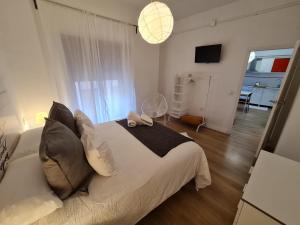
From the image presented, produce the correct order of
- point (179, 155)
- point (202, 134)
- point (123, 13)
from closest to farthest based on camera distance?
point (179, 155) < point (123, 13) < point (202, 134)

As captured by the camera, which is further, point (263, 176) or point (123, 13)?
point (123, 13)

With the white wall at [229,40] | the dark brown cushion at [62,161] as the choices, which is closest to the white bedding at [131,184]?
the dark brown cushion at [62,161]

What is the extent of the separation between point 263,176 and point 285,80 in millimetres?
1604

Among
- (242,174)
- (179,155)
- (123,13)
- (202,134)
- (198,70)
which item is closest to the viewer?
(179,155)

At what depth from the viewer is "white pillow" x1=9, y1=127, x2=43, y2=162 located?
115 centimetres

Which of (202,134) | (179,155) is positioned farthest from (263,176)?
(202,134)

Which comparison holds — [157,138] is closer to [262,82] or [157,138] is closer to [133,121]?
[133,121]

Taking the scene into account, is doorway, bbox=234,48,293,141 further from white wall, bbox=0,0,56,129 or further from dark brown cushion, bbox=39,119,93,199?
white wall, bbox=0,0,56,129

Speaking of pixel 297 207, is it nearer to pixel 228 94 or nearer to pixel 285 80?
pixel 285 80

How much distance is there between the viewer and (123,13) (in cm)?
292

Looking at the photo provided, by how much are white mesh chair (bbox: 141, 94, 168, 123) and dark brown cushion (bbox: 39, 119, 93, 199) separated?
260cm

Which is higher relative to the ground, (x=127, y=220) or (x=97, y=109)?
(x=97, y=109)

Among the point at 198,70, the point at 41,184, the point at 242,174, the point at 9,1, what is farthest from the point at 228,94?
the point at 9,1

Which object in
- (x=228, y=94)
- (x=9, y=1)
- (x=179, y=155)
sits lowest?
(x=179, y=155)
